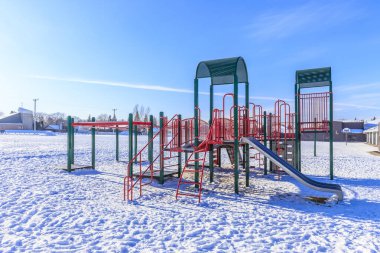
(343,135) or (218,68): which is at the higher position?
(218,68)

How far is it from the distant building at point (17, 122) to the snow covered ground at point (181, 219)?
8313 cm

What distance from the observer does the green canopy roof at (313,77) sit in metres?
11.5

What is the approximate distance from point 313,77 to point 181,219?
895cm

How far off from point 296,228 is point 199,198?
2.58 meters

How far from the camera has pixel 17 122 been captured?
270 feet

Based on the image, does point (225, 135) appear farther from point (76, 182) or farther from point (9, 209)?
point (9, 209)

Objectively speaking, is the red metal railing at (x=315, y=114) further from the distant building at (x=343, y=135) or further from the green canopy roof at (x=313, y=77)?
the distant building at (x=343, y=135)

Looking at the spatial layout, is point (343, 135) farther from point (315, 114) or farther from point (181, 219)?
point (181, 219)

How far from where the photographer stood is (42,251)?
417 cm

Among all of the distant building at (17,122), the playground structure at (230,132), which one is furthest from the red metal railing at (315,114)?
the distant building at (17,122)

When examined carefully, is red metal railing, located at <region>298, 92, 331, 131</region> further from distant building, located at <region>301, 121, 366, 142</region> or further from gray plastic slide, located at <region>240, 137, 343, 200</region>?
distant building, located at <region>301, 121, 366, 142</region>

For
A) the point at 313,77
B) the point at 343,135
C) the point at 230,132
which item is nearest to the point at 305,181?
the point at 230,132

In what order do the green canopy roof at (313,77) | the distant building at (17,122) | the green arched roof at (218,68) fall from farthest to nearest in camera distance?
1. the distant building at (17,122)
2. the green canopy roof at (313,77)
3. the green arched roof at (218,68)

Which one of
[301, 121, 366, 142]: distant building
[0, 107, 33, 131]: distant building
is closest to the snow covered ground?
[301, 121, 366, 142]: distant building
